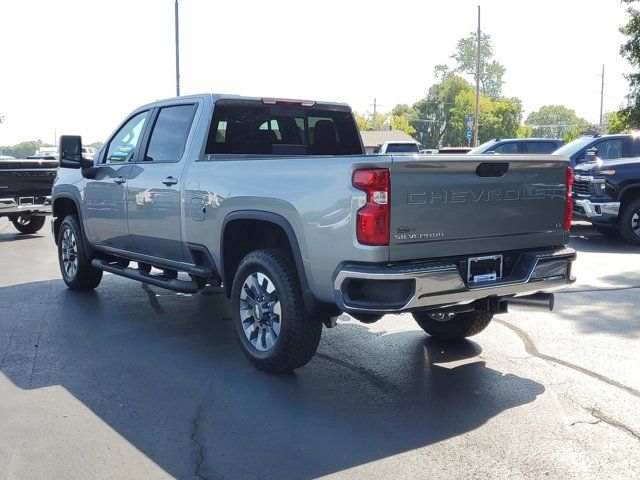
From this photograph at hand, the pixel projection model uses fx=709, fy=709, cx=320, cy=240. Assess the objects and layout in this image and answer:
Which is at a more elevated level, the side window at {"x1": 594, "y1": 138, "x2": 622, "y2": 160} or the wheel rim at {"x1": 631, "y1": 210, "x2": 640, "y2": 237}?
the side window at {"x1": 594, "y1": 138, "x2": 622, "y2": 160}

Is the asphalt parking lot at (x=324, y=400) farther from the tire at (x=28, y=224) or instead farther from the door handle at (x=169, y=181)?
the tire at (x=28, y=224)

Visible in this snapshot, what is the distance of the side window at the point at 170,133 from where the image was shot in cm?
625

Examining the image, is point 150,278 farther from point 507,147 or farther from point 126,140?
point 507,147

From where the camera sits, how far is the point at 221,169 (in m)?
5.45

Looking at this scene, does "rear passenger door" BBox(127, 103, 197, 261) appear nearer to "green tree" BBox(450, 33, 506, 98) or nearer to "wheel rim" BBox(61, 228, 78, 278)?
"wheel rim" BBox(61, 228, 78, 278)

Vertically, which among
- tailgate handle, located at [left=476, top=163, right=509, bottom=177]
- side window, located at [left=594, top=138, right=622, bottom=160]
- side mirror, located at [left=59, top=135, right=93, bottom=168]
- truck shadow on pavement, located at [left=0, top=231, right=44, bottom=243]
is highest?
side window, located at [left=594, top=138, right=622, bottom=160]

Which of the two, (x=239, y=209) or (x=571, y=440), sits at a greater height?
(x=239, y=209)

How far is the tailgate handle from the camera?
4602mm

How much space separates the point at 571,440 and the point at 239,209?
2.71 meters

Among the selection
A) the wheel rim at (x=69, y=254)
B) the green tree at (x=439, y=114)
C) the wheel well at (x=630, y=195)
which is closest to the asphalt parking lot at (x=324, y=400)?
the wheel rim at (x=69, y=254)

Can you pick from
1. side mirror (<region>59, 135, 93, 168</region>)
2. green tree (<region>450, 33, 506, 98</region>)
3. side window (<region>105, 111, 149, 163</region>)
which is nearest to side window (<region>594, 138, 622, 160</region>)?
side window (<region>105, 111, 149, 163</region>)

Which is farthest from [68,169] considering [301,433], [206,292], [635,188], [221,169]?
[635,188]

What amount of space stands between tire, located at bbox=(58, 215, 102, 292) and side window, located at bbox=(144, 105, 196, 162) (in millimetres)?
1816

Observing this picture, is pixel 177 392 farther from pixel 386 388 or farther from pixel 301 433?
pixel 386 388
